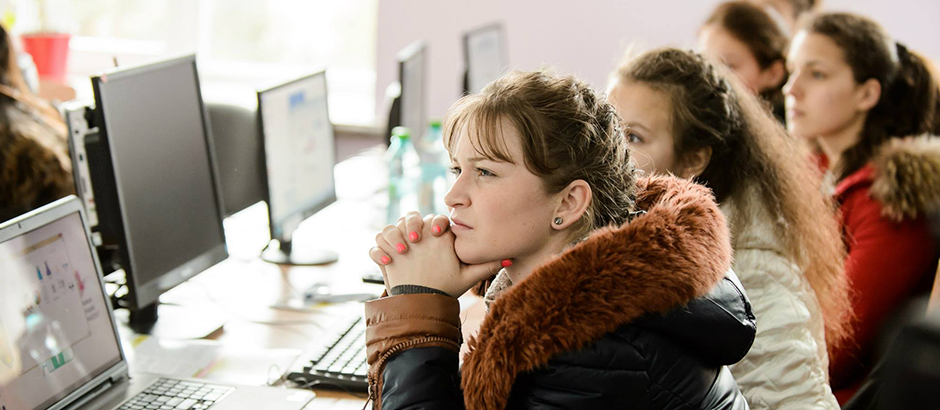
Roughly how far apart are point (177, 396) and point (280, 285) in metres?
0.72

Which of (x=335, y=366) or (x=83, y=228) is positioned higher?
(x=83, y=228)

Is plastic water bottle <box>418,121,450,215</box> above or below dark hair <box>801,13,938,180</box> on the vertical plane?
below

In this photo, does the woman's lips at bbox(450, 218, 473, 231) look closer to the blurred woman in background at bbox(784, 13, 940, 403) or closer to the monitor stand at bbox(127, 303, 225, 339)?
the monitor stand at bbox(127, 303, 225, 339)

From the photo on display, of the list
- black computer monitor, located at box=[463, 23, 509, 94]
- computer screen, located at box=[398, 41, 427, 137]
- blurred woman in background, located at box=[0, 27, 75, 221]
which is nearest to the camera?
blurred woman in background, located at box=[0, 27, 75, 221]

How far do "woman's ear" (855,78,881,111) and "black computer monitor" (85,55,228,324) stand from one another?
171 cm

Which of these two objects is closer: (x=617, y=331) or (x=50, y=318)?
(x=617, y=331)

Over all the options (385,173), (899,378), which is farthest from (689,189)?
(385,173)

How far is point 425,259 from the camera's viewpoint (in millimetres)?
1322

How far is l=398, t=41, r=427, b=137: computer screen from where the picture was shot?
3080 mm

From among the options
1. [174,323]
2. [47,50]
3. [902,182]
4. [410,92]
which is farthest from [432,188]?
[47,50]

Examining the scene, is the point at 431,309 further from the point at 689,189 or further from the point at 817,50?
the point at 817,50

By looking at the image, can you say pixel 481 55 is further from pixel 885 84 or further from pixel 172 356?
pixel 172 356

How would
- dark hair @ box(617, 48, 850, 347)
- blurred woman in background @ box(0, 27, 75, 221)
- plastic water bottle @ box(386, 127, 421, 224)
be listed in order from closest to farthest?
dark hair @ box(617, 48, 850, 347) → blurred woman in background @ box(0, 27, 75, 221) → plastic water bottle @ box(386, 127, 421, 224)

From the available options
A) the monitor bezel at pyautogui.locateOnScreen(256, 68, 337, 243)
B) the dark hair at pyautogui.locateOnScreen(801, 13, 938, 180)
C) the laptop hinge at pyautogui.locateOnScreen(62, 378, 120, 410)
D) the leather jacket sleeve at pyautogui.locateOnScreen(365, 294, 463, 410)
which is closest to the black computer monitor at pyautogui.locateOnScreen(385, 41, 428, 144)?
the monitor bezel at pyautogui.locateOnScreen(256, 68, 337, 243)
